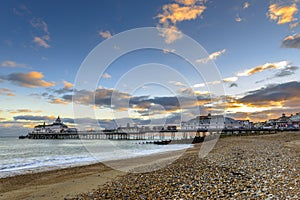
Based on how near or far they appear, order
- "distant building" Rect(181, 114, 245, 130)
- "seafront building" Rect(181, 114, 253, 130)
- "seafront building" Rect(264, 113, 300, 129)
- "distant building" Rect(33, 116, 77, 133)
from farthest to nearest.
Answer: "distant building" Rect(33, 116, 77, 133)
"distant building" Rect(181, 114, 245, 130)
"seafront building" Rect(181, 114, 253, 130)
"seafront building" Rect(264, 113, 300, 129)

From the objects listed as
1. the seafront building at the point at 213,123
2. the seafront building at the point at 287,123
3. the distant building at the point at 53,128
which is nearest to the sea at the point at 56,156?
the seafront building at the point at 287,123

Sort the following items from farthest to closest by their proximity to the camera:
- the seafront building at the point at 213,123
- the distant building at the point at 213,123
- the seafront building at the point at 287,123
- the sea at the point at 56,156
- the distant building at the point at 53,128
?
1. the distant building at the point at 53,128
2. the distant building at the point at 213,123
3. the seafront building at the point at 213,123
4. the seafront building at the point at 287,123
5. the sea at the point at 56,156

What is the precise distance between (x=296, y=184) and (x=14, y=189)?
37.6 feet

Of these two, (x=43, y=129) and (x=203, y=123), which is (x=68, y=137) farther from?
(x=203, y=123)

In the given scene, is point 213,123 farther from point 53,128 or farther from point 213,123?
point 53,128

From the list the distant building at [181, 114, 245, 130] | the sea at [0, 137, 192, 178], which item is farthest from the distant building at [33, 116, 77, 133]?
the sea at [0, 137, 192, 178]

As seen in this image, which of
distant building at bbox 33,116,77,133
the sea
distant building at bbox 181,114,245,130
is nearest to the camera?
the sea

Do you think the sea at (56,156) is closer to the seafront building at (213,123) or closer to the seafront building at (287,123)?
the seafront building at (287,123)

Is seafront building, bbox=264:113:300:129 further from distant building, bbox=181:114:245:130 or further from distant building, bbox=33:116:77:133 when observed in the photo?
distant building, bbox=33:116:77:133

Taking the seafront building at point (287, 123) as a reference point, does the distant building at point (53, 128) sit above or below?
below

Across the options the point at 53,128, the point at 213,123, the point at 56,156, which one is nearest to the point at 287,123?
the point at 213,123

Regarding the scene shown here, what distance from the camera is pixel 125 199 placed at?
5.91 metres

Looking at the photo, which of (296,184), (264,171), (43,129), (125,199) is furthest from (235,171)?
(43,129)

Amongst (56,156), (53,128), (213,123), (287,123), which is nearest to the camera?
(56,156)
